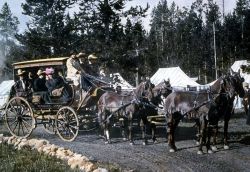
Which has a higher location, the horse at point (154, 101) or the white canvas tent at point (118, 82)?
the white canvas tent at point (118, 82)

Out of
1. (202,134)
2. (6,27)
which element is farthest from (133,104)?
(6,27)

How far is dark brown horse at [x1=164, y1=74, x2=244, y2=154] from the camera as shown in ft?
39.4

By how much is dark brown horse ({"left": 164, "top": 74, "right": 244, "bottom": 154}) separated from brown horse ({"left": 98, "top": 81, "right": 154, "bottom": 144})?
48.9 inches

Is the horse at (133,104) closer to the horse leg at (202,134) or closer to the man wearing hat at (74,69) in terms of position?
the man wearing hat at (74,69)

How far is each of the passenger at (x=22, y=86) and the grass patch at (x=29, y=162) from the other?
3583 millimetres

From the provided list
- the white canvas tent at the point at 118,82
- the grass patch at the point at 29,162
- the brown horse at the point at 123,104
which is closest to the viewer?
the grass patch at the point at 29,162

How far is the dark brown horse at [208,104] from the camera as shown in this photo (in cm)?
1202

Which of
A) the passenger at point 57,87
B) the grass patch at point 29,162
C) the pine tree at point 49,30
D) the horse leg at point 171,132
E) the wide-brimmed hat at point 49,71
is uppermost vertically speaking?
the pine tree at point 49,30

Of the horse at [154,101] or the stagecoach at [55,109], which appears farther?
the stagecoach at [55,109]

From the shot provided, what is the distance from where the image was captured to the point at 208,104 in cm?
1220

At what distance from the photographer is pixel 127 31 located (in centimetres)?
2705

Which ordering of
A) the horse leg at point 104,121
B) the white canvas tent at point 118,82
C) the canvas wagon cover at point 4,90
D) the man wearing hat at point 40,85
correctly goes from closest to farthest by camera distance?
the horse leg at point 104,121
the man wearing hat at point 40,85
the white canvas tent at point 118,82
the canvas wagon cover at point 4,90

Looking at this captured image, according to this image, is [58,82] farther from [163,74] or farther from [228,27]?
[228,27]

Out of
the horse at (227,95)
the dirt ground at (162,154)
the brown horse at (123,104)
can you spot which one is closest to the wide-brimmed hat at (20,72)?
the dirt ground at (162,154)
